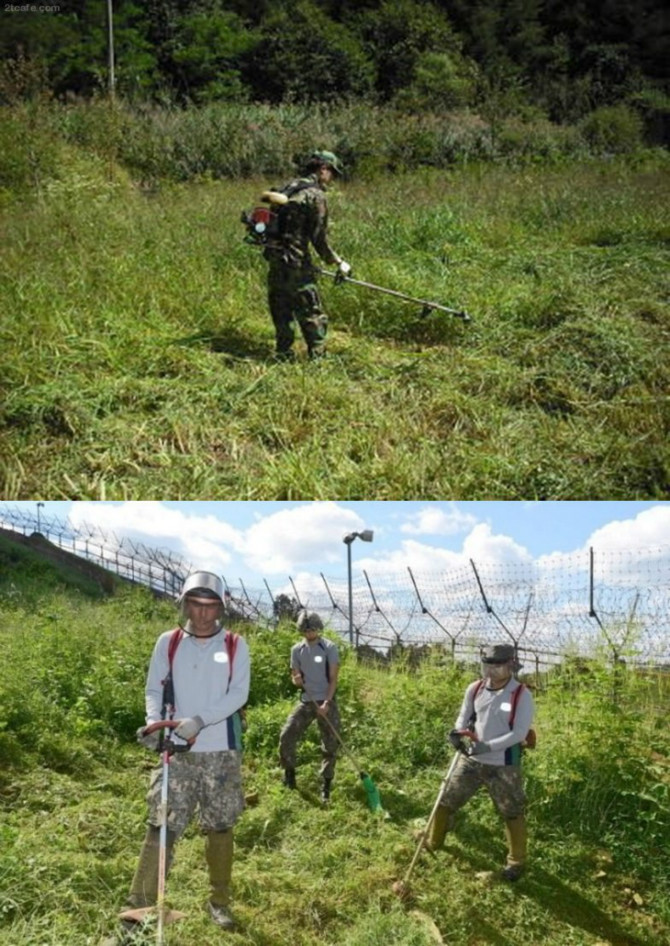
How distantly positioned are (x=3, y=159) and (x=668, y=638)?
7.01 m

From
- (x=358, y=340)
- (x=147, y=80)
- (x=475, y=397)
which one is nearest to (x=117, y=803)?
(x=475, y=397)

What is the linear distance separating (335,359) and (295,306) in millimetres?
444

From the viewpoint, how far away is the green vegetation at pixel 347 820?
317 cm

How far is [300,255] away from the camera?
5734mm

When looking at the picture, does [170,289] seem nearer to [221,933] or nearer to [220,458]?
[220,458]

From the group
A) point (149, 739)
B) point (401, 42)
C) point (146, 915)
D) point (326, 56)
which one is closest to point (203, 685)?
point (149, 739)

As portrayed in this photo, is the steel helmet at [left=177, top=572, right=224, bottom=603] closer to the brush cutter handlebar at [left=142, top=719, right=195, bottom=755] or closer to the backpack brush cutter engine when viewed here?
the brush cutter handlebar at [left=142, top=719, right=195, bottom=755]

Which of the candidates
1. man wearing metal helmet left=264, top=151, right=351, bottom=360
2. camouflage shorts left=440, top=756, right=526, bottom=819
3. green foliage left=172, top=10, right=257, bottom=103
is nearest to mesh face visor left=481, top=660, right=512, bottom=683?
camouflage shorts left=440, top=756, right=526, bottom=819

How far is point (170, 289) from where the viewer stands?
6.36 metres

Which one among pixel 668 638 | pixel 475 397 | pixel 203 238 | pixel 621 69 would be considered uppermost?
pixel 621 69

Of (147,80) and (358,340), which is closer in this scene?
(358,340)

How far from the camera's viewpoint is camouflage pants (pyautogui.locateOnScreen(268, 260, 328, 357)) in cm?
571

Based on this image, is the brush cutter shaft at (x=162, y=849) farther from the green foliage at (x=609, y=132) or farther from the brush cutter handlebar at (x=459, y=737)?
the green foliage at (x=609, y=132)

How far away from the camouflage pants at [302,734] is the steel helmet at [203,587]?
168 centimetres
